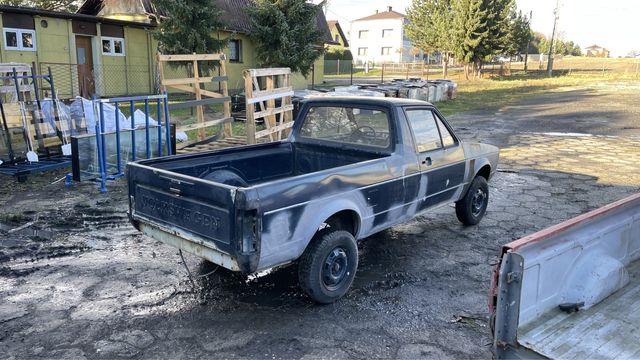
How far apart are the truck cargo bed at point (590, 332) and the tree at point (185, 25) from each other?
16.8 meters

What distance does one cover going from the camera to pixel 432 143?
5.58 meters

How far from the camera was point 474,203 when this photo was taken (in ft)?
21.4

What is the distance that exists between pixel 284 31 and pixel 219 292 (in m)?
16.9

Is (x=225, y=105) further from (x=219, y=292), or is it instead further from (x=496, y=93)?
(x=496, y=93)

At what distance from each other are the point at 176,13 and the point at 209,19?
3.96 ft

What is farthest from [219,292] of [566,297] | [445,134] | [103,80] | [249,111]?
[103,80]

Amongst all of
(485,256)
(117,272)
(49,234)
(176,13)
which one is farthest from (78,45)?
(485,256)

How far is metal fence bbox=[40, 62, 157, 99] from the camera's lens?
19.1 metres

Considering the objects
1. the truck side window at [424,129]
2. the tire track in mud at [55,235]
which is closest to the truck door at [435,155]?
the truck side window at [424,129]

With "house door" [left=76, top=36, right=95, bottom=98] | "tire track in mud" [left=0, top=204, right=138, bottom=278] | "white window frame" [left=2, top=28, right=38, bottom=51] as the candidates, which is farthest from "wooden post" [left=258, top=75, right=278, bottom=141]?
"white window frame" [left=2, top=28, right=38, bottom=51]

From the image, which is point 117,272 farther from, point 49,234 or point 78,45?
point 78,45

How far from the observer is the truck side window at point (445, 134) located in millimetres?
5777

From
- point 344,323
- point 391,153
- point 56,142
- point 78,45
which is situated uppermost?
point 78,45

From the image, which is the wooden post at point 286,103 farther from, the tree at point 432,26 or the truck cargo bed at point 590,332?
the tree at point 432,26
